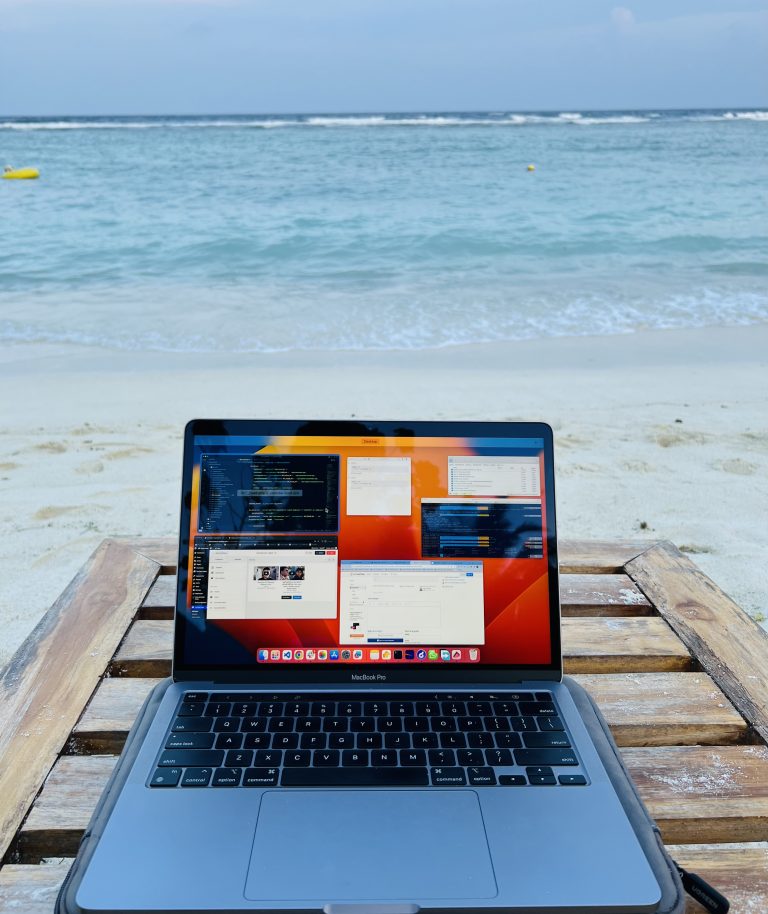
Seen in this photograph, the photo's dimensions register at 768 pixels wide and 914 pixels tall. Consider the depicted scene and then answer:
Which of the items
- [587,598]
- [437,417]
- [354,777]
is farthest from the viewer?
[437,417]

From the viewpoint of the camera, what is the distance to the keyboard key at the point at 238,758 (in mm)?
1002

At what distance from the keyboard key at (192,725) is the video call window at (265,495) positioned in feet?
0.87

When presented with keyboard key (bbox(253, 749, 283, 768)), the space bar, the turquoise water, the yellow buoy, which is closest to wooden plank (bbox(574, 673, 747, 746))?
the space bar

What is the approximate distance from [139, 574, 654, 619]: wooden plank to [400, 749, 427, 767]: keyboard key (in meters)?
0.60

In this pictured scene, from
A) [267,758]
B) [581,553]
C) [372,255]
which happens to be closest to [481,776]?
[267,758]

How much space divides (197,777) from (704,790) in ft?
2.03

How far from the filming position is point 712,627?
1449 mm

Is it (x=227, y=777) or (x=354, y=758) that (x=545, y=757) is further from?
(x=227, y=777)

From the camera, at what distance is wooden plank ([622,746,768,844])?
3.27ft

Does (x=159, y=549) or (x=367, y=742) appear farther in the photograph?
(x=159, y=549)

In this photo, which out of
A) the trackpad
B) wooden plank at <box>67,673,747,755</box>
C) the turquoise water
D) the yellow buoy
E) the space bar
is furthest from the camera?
the yellow buoy

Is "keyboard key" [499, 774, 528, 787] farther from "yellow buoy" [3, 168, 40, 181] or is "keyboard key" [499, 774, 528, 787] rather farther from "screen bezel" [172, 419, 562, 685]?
"yellow buoy" [3, 168, 40, 181]

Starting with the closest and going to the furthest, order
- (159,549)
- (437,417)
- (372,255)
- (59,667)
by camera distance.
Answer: (59,667) < (159,549) < (437,417) < (372,255)

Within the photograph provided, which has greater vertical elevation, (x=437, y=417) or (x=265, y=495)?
(x=437, y=417)
